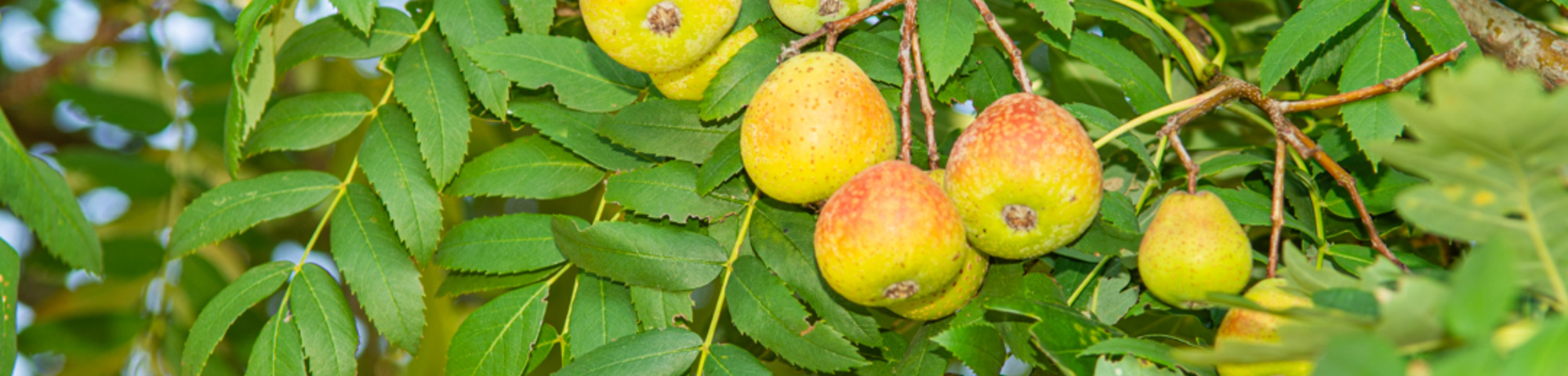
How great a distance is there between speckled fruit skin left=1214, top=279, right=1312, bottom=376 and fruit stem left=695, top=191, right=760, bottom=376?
616mm

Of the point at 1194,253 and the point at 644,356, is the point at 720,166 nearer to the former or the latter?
the point at 644,356

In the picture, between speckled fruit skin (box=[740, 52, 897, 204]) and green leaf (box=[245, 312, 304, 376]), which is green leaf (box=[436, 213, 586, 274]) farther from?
speckled fruit skin (box=[740, 52, 897, 204])

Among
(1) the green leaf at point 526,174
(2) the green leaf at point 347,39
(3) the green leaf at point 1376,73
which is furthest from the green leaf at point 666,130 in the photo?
(3) the green leaf at point 1376,73

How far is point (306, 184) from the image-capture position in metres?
1.57

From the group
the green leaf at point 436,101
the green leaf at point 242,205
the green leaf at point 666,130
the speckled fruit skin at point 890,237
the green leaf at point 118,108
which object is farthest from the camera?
the green leaf at point 118,108

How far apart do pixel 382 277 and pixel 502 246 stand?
0.65 feet

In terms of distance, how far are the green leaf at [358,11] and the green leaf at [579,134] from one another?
0.77ft

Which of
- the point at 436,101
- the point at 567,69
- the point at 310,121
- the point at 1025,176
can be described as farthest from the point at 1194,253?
the point at 310,121

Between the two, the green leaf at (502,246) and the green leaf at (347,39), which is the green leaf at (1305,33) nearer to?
the green leaf at (502,246)

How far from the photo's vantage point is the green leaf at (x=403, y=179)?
1448mm

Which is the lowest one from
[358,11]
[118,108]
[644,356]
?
[118,108]

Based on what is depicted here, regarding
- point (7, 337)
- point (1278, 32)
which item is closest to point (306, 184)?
point (7, 337)

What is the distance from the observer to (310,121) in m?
1.61

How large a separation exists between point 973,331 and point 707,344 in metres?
0.37
